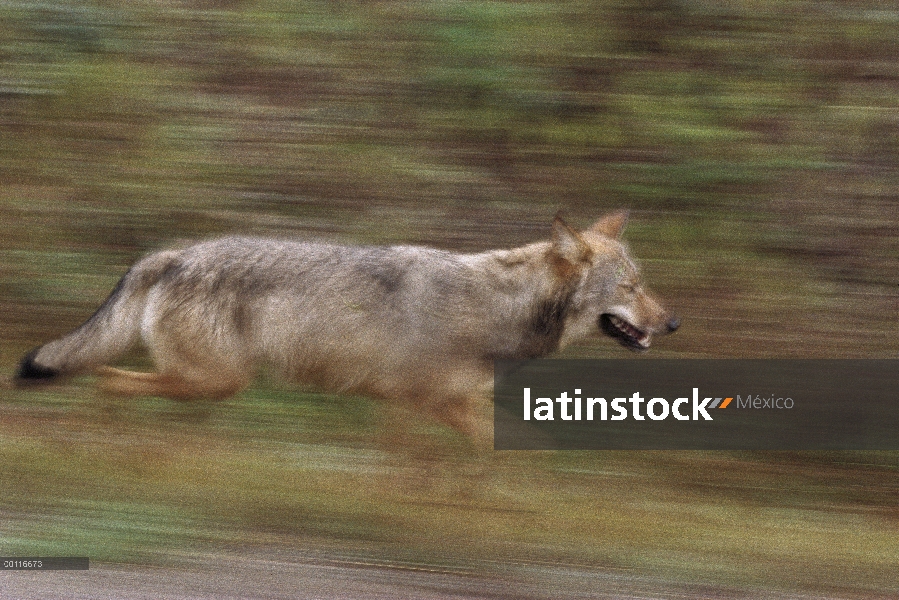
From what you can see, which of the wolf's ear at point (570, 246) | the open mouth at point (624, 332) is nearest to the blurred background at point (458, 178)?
the open mouth at point (624, 332)

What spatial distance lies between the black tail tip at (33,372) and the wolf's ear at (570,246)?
3.04 metres

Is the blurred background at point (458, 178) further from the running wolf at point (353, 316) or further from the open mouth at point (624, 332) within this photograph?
the open mouth at point (624, 332)

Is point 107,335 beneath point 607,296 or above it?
beneath

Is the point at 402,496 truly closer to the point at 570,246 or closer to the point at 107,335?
the point at 570,246

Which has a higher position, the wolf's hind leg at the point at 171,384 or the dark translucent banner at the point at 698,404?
the wolf's hind leg at the point at 171,384

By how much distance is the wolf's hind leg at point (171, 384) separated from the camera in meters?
6.36

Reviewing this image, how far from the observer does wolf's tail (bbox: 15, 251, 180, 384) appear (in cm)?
641

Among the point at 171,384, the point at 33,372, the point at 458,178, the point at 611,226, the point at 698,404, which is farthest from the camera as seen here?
the point at 458,178

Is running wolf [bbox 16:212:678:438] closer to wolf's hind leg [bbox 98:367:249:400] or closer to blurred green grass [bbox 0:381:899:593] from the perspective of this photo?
wolf's hind leg [bbox 98:367:249:400]

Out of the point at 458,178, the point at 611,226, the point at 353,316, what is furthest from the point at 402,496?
the point at 458,178

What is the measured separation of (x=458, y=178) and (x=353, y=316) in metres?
2.62

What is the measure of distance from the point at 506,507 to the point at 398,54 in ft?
16.9

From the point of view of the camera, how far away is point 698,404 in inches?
283

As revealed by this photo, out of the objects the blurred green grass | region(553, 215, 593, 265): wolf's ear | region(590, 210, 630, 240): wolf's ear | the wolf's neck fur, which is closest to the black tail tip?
the blurred green grass
